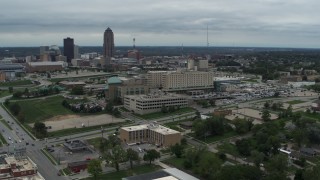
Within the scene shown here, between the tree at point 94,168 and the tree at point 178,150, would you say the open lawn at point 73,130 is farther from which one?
the tree at point 94,168

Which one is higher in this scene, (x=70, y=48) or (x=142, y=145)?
(x=70, y=48)

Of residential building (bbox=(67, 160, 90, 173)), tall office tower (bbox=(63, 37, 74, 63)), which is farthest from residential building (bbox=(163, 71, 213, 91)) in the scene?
tall office tower (bbox=(63, 37, 74, 63))

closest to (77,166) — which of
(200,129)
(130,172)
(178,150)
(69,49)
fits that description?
(130,172)

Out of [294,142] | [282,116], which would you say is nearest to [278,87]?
[282,116]

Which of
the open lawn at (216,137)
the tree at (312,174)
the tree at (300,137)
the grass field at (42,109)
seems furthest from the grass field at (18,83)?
the tree at (312,174)

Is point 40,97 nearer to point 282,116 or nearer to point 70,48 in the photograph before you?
point 282,116

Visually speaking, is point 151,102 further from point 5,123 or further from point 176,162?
point 176,162

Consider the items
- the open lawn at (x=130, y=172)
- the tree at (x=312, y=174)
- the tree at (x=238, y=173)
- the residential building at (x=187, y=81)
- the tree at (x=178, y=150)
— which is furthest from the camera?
the residential building at (x=187, y=81)
